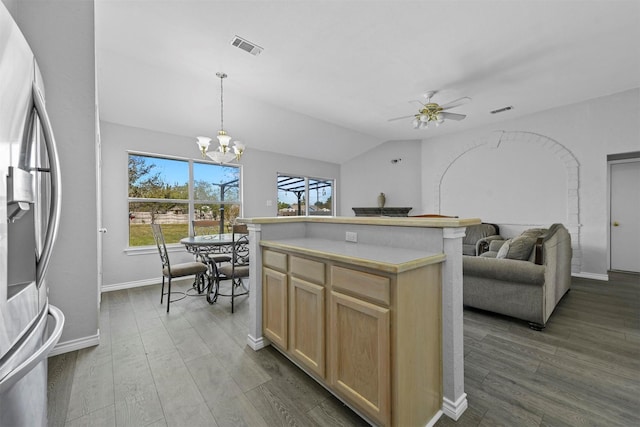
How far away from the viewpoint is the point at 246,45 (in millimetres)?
2898

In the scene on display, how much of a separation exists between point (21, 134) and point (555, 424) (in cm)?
273

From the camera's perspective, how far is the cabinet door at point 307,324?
166 cm

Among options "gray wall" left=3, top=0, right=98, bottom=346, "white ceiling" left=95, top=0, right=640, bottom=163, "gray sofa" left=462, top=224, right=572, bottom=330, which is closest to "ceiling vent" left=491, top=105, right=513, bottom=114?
"white ceiling" left=95, top=0, right=640, bottom=163

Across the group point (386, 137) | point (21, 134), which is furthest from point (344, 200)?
point (21, 134)

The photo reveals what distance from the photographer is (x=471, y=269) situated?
2.92 m

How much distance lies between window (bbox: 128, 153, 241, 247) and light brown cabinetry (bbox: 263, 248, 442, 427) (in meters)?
3.74

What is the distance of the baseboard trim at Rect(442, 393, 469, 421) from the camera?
150 centimetres

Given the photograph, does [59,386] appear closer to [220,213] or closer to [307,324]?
[307,324]

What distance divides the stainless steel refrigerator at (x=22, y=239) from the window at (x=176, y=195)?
386 centimetres

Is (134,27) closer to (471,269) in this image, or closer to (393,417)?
(393,417)

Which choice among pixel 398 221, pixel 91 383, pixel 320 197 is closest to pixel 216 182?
pixel 320 197

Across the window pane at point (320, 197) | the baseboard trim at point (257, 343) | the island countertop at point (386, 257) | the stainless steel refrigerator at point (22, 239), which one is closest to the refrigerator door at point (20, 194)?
the stainless steel refrigerator at point (22, 239)

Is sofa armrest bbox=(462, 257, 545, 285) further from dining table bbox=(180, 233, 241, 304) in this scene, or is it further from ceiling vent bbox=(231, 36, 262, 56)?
ceiling vent bbox=(231, 36, 262, 56)

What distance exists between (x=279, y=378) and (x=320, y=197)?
5898mm
